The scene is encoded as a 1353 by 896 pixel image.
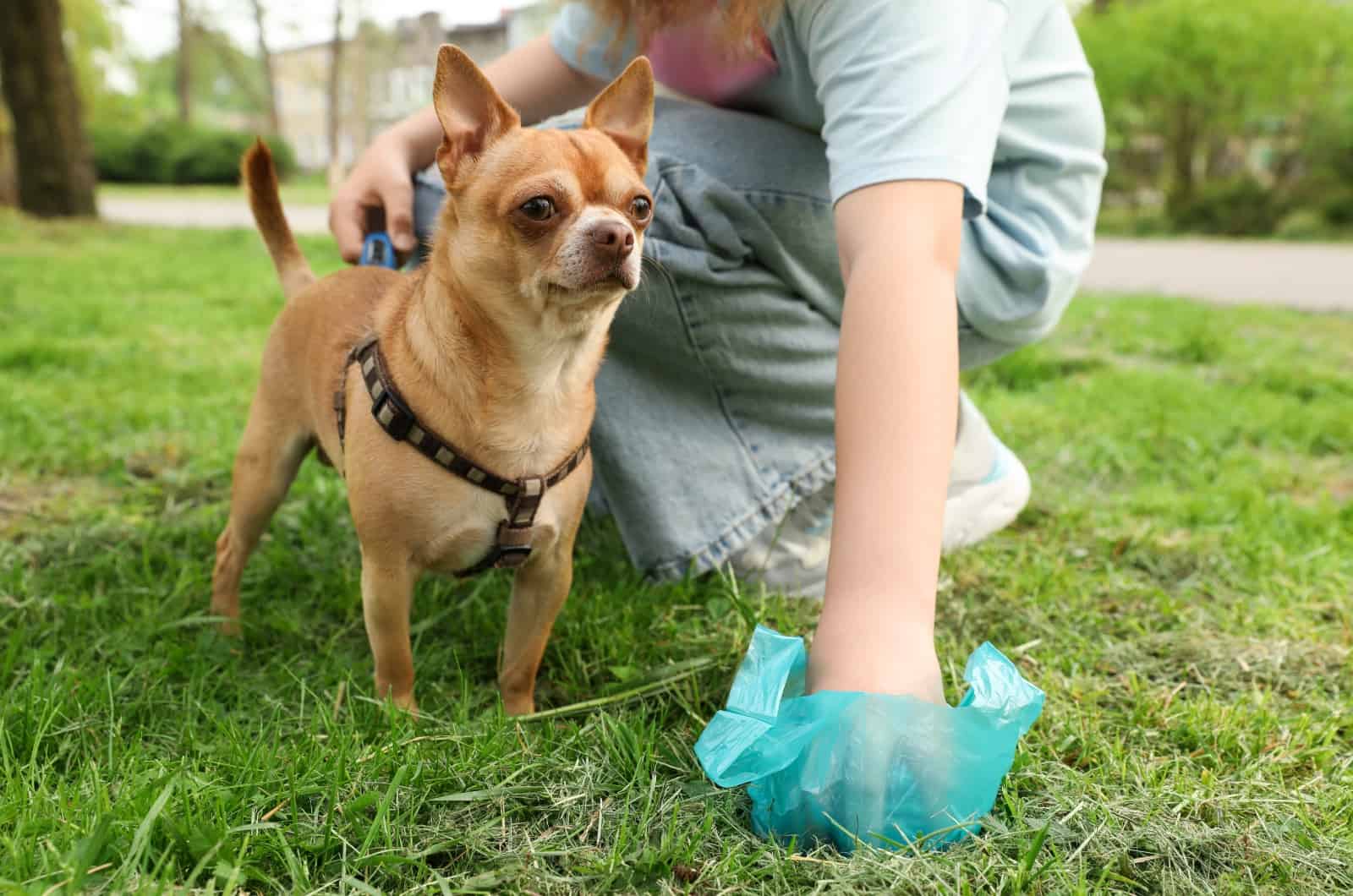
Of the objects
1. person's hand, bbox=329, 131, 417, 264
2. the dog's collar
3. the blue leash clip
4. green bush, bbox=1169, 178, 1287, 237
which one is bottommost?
green bush, bbox=1169, 178, 1287, 237

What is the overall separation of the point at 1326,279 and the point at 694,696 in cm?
858

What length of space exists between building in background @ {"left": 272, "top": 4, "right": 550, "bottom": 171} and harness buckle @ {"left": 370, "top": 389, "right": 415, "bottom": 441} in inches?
1063

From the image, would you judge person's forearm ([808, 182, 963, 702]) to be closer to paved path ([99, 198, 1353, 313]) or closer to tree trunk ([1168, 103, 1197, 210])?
paved path ([99, 198, 1353, 313])

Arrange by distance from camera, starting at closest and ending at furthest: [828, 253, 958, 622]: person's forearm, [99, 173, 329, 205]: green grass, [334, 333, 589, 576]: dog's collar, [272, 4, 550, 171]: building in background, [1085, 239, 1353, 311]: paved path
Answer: [828, 253, 958, 622]: person's forearm, [334, 333, 589, 576]: dog's collar, [1085, 239, 1353, 311]: paved path, [99, 173, 329, 205]: green grass, [272, 4, 550, 171]: building in background

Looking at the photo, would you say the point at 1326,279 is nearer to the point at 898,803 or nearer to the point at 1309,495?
the point at 1309,495

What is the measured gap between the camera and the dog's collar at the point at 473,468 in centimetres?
167

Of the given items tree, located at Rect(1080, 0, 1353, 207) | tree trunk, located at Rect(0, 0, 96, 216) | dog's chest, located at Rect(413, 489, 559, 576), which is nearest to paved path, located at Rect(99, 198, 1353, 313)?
tree trunk, located at Rect(0, 0, 96, 216)

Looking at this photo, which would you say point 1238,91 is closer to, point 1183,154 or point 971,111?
point 1183,154

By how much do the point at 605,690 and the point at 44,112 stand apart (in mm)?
10761

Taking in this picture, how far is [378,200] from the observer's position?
91.7 inches

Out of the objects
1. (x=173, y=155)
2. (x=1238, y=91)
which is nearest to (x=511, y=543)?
(x=1238, y=91)

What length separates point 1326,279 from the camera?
27.8 feet

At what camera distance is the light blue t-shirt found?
1556mm

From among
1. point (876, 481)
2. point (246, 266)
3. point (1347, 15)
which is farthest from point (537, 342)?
point (1347, 15)
